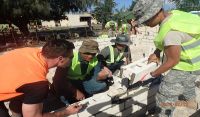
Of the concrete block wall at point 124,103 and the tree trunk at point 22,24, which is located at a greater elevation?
the tree trunk at point 22,24

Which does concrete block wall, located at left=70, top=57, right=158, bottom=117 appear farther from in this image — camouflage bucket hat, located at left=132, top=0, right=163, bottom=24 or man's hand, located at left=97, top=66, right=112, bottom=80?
camouflage bucket hat, located at left=132, top=0, right=163, bottom=24

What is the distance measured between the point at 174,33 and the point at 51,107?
2296mm

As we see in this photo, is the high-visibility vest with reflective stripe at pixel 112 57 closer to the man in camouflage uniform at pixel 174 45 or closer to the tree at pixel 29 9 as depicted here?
the man in camouflage uniform at pixel 174 45

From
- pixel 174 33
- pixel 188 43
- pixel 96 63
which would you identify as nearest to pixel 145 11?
pixel 174 33

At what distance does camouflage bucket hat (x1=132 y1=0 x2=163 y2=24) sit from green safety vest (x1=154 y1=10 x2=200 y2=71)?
18cm

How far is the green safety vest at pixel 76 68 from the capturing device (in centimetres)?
423

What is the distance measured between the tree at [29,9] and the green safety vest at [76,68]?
1452 centimetres

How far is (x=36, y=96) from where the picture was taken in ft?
7.30

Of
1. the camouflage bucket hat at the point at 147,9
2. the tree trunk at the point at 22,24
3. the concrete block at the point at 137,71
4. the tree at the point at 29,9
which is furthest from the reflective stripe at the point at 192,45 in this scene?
the tree trunk at the point at 22,24

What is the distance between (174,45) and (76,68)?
198 centimetres

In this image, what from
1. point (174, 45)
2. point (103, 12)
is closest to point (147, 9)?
point (174, 45)

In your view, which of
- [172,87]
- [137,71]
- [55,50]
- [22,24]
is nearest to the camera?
[55,50]

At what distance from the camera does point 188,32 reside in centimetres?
276

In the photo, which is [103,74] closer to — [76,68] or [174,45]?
[76,68]
